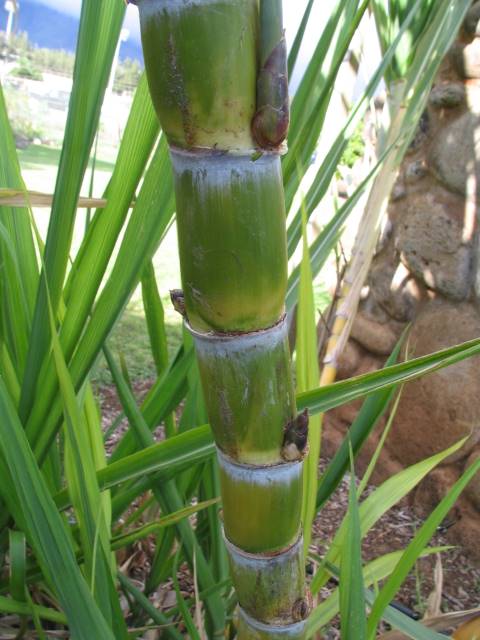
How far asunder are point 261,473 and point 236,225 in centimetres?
15

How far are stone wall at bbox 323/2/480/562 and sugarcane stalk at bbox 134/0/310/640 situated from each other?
1349mm

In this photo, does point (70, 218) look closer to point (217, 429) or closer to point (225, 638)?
point (217, 429)

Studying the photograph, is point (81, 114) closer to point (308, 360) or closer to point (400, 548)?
point (308, 360)

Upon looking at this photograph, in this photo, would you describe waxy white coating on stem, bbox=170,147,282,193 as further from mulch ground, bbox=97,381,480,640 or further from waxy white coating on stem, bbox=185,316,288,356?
mulch ground, bbox=97,381,480,640

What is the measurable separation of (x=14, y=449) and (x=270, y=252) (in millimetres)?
244

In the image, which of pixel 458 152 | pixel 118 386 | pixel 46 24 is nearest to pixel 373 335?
pixel 458 152

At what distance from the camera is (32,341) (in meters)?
0.58

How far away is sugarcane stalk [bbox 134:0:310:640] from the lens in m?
0.27

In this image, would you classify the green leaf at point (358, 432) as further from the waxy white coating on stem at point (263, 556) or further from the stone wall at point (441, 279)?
the stone wall at point (441, 279)

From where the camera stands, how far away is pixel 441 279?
5.64 feet

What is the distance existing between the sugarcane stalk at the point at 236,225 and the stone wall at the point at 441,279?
1.35 metres

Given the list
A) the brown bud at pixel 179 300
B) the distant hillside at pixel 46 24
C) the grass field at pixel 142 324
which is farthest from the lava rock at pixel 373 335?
the distant hillside at pixel 46 24

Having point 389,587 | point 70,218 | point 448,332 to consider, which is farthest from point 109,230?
point 448,332

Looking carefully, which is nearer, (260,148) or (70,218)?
(260,148)
